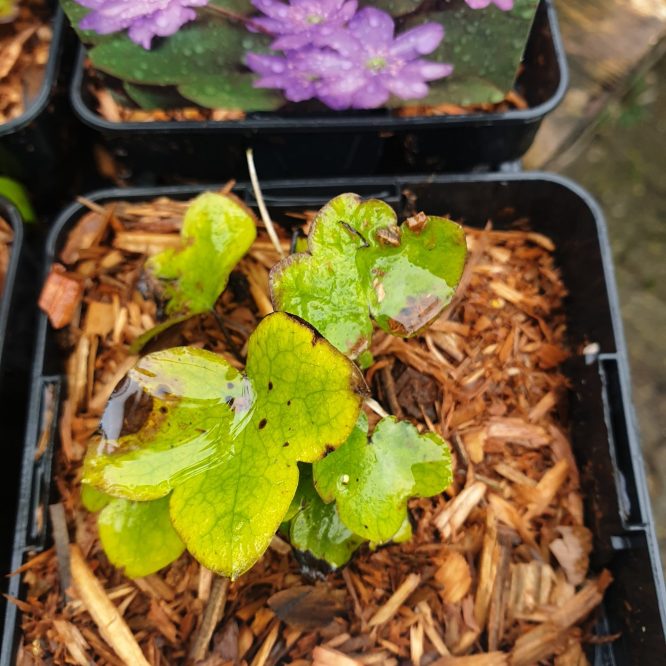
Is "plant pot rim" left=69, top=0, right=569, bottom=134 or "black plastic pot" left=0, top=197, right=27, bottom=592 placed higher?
"plant pot rim" left=69, top=0, right=569, bottom=134

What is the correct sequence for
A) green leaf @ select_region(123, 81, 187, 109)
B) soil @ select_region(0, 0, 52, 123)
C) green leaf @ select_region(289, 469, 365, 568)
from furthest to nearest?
soil @ select_region(0, 0, 52, 123), green leaf @ select_region(123, 81, 187, 109), green leaf @ select_region(289, 469, 365, 568)

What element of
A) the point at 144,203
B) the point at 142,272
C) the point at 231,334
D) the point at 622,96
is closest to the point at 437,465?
the point at 231,334

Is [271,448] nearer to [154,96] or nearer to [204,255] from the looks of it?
[204,255]

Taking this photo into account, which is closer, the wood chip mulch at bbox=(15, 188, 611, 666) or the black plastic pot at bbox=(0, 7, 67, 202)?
the wood chip mulch at bbox=(15, 188, 611, 666)

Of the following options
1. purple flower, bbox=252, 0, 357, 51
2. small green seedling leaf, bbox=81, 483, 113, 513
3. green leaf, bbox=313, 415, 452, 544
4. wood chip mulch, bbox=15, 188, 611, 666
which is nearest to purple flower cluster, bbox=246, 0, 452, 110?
purple flower, bbox=252, 0, 357, 51

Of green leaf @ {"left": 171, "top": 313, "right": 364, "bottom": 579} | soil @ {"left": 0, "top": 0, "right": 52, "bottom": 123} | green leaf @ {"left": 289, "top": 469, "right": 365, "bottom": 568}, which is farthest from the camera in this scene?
soil @ {"left": 0, "top": 0, "right": 52, "bottom": 123}

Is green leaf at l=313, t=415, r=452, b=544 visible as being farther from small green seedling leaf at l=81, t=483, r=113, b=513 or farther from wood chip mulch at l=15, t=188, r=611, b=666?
small green seedling leaf at l=81, t=483, r=113, b=513

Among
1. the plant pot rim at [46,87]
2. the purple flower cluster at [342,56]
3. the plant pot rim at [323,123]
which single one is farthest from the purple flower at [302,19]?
the plant pot rim at [46,87]
